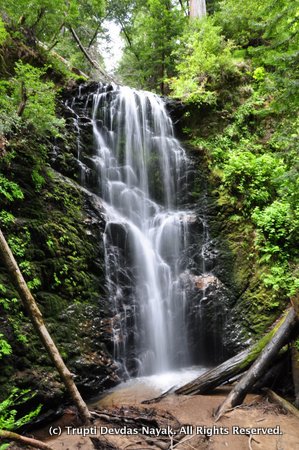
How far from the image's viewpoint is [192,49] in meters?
12.9

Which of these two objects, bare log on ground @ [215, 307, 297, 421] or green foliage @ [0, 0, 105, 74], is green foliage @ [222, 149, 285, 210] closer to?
bare log on ground @ [215, 307, 297, 421]

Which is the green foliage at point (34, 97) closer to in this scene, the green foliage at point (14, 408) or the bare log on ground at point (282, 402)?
the green foliage at point (14, 408)

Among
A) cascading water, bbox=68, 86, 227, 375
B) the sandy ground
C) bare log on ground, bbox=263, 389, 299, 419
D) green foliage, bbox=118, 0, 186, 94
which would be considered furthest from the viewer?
green foliage, bbox=118, 0, 186, 94

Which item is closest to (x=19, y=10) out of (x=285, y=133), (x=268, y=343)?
(x=285, y=133)

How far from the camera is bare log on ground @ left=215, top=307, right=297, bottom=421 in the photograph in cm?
468

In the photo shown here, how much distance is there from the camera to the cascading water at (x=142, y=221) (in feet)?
22.1

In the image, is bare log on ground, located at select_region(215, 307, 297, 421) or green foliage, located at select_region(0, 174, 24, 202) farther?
green foliage, located at select_region(0, 174, 24, 202)

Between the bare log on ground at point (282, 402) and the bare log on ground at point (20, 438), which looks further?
the bare log on ground at point (282, 402)

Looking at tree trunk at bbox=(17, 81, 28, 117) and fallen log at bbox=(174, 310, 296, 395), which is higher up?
tree trunk at bbox=(17, 81, 28, 117)

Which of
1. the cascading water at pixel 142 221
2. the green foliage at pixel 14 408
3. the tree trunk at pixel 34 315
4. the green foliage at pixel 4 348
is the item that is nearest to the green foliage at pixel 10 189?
the tree trunk at pixel 34 315

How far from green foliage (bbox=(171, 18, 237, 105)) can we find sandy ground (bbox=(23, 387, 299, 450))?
9281 millimetres

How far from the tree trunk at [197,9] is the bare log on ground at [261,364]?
50.8 feet

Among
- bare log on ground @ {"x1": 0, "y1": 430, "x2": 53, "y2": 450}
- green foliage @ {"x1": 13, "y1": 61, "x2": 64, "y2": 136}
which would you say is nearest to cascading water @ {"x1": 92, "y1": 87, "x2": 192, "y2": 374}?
green foliage @ {"x1": 13, "y1": 61, "x2": 64, "y2": 136}

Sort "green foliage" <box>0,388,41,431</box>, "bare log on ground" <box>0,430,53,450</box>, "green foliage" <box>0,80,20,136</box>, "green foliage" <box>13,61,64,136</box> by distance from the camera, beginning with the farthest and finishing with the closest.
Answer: "green foliage" <box>13,61,64,136</box> < "green foliage" <box>0,80,20,136</box> < "green foliage" <box>0,388,41,431</box> < "bare log on ground" <box>0,430,53,450</box>
